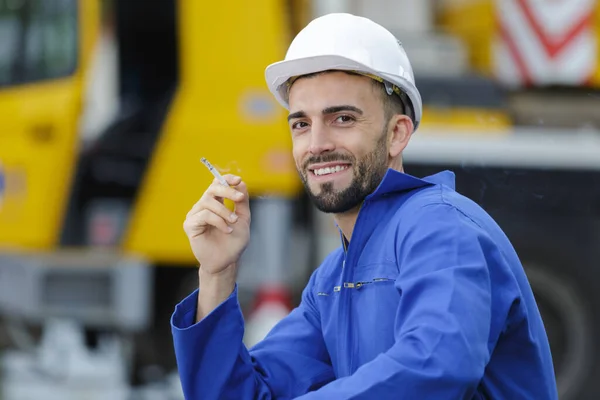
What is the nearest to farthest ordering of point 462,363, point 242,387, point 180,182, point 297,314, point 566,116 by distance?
point 462,363 → point 242,387 → point 297,314 → point 180,182 → point 566,116

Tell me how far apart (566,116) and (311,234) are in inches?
61.4

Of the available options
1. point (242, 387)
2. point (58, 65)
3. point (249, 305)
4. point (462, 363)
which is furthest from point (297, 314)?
point (58, 65)

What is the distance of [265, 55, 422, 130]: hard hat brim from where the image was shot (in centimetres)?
196

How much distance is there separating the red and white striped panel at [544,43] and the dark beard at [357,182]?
4083mm

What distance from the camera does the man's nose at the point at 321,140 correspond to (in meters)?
2.00

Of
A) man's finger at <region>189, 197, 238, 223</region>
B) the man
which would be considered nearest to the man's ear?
the man

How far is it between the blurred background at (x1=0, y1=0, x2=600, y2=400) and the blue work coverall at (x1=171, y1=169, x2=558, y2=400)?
3230 millimetres

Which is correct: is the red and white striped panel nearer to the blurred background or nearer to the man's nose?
the blurred background

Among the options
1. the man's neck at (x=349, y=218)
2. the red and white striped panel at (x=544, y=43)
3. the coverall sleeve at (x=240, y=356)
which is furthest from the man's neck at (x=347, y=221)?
the red and white striped panel at (x=544, y=43)

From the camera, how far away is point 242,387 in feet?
6.93

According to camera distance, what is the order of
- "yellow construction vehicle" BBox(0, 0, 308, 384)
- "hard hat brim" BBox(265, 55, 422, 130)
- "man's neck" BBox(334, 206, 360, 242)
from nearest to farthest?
"hard hat brim" BBox(265, 55, 422, 130), "man's neck" BBox(334, 206, 360, 242), "yellow construction vehicle" BBox(0, 0, 308, 384)

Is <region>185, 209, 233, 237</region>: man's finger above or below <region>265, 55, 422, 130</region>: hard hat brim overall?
below

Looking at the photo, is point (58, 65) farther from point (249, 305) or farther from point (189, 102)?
point (249, 305)

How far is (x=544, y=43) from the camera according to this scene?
593 centimetres
